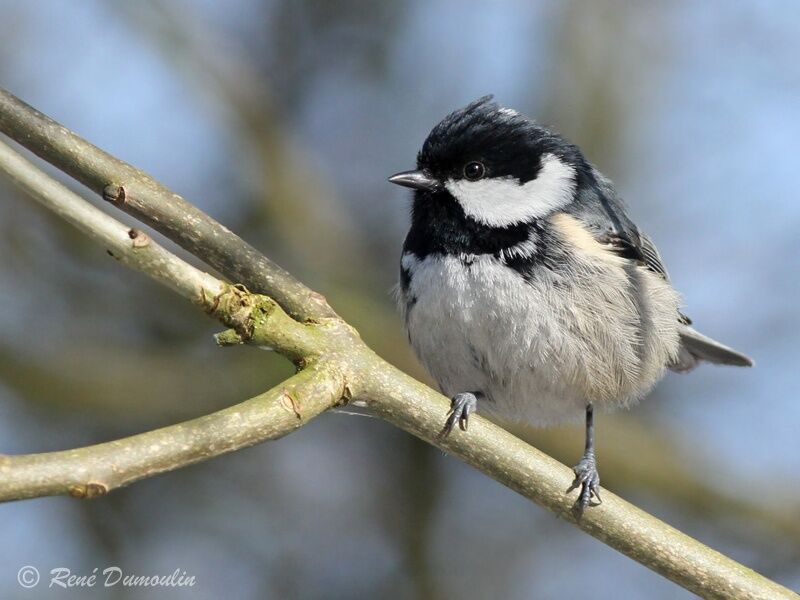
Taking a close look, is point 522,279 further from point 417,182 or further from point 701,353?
point 701,353

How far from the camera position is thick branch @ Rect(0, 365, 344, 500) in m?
1.96

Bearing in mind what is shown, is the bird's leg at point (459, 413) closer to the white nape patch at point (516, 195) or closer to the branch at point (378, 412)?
the branch at point (378, 412)

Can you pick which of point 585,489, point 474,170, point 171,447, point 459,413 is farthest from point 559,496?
point 474,170

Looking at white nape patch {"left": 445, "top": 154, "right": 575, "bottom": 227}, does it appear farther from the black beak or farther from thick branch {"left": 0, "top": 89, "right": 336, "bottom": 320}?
thick branch {"left": 0, "top": 89, "right": 336, "bottom": 320}

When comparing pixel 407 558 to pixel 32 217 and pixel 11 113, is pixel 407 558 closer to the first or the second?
pixel 32 217

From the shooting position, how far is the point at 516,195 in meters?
4.00

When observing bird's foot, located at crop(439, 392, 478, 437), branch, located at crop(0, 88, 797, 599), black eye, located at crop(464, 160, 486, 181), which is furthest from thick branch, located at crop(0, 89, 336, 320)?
black eye, located at crop(464, 160, 486, 181)

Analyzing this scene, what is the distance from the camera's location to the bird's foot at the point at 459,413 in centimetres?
277

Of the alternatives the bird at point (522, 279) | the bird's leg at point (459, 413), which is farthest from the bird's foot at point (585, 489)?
the bird at point (522, 279)

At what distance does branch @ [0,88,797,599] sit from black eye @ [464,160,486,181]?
4.46 ft

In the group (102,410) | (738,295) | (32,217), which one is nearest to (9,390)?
(102,410)

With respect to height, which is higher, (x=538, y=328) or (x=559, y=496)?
(x=538, y=328)

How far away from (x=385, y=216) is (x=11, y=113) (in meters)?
4.20

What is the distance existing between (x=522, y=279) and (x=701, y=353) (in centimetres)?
163
